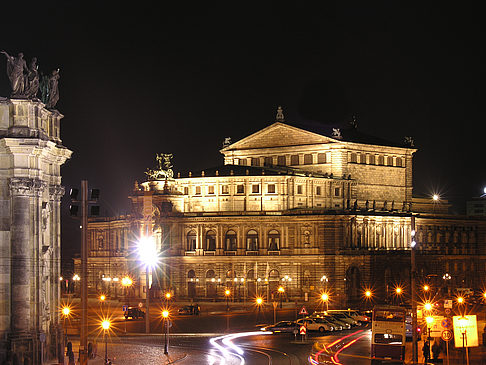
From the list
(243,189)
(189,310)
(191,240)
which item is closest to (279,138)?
(243,189)

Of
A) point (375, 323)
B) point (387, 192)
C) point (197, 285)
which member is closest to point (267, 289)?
point (197, 285)

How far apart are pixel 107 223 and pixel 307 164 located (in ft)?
110

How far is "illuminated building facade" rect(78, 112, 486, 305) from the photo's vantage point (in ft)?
502

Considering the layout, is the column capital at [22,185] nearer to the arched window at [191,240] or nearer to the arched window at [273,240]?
the arched window at [273,240]

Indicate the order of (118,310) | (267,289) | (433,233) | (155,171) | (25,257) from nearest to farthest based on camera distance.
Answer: (25,257), (118,310), (267,289), (155,171), (433,233)

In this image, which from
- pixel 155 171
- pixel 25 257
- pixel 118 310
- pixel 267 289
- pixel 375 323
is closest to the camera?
pixel 25 257

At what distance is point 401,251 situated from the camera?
160 metres

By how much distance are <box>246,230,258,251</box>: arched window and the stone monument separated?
88780mm

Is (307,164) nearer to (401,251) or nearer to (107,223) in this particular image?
(401,251)

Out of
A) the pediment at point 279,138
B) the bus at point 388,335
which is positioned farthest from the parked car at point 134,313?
the pediment at point 279,138

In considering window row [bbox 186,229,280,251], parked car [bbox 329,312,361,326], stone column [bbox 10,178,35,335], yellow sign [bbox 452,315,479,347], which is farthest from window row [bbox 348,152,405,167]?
yellow sign [bbox 452,315,479,347]

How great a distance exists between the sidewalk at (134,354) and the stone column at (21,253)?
16.7 feet

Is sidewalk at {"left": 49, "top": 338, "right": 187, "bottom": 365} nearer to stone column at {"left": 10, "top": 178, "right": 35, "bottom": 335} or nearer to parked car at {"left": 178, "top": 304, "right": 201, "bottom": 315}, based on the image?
stone column at {"left": 10, "top": 178, "right": 35, "bottom": 335}

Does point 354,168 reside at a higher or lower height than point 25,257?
higher
